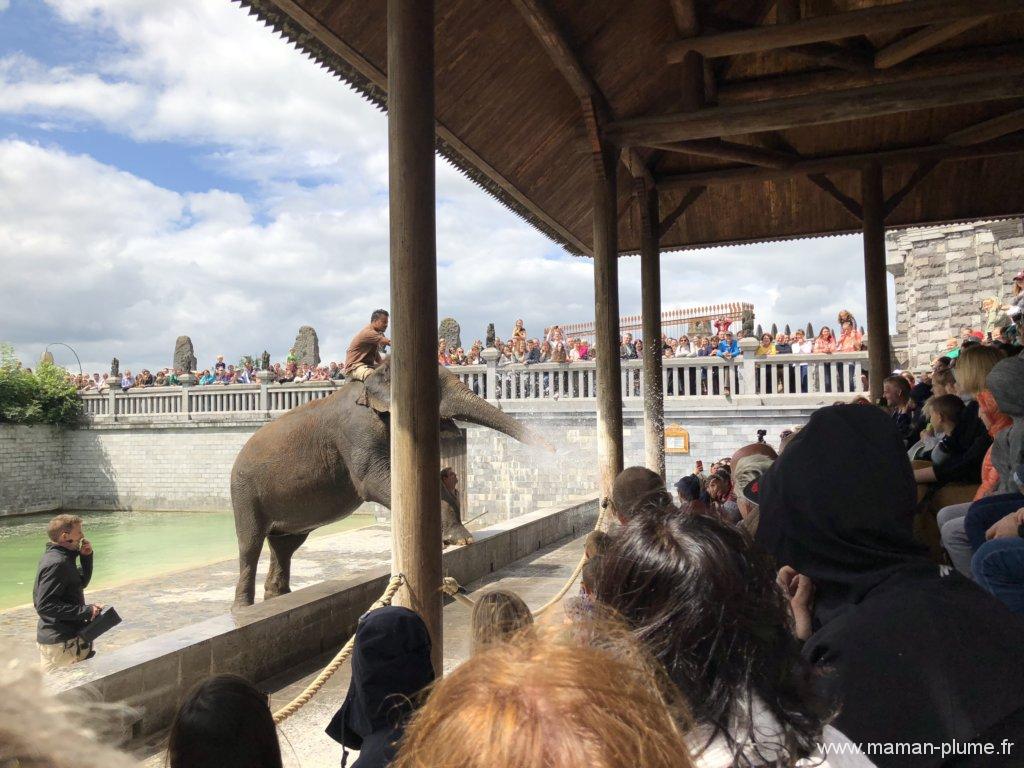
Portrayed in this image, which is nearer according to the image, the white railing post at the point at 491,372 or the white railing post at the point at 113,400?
the white railing post at the point at 491,372

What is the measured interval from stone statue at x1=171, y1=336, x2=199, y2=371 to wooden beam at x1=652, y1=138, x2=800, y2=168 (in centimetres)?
3708

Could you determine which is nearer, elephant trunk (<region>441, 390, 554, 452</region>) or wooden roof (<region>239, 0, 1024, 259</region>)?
wooden roof (<region>239, 0, 1024, 259</region>)

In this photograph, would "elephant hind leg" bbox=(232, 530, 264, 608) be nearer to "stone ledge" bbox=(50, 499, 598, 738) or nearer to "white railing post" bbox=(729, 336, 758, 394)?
"stone ledge" bbox=(50, 499, 598, 738)

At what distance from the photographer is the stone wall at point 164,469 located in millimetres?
21016

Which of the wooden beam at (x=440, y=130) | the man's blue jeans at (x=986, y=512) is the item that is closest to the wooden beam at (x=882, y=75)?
the wooden beam at (x=440, y=130)

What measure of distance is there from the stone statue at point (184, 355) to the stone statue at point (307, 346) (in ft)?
20.2

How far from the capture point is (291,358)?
102ft

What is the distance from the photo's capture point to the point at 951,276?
20.6 meters

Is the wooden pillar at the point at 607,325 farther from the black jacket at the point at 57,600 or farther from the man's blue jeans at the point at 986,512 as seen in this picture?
the man's blue jeans at the point at 986,512

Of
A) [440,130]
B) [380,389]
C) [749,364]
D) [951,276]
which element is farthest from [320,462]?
[951,276]

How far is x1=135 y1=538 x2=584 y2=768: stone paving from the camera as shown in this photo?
402cm

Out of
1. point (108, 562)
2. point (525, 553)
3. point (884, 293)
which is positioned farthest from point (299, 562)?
point (884, 293)

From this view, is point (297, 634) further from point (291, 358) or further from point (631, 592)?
point (291, 358)

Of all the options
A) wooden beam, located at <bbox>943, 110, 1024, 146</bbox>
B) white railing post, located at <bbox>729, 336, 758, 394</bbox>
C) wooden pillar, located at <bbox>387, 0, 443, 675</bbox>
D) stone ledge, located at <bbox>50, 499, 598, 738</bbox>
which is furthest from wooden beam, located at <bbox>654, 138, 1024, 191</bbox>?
white railing post, located at <bbox>729, 336, 758, 394</bbox>
